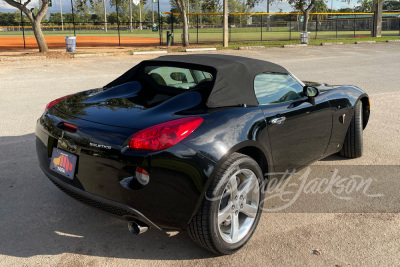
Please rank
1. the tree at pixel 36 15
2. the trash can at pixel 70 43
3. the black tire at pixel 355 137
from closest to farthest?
the black tire at pixel 355 137, the tree at pixel 36 15, the trash can at pixel 70 43

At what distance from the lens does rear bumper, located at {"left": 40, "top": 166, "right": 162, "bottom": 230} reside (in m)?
2.80

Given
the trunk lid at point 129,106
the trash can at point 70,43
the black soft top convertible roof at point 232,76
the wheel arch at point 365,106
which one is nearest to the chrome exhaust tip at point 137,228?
the trunk lid at point 129,106

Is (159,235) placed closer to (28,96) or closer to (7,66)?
(28,96)

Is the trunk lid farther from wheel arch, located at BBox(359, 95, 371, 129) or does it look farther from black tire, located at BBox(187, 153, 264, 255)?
wheel arch, located at BBox(359, 95, 371, 129)

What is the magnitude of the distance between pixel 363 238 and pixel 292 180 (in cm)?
131

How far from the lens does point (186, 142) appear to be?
2.78 metres

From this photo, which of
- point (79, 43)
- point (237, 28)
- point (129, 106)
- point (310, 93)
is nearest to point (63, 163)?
point (129, 106)

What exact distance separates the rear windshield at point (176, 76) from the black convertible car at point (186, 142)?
11mm

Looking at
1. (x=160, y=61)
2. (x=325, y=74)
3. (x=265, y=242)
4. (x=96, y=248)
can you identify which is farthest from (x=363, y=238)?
(x=325, y=74)

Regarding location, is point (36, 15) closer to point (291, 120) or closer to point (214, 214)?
point (291, 120)

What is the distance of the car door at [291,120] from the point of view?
3.54 m

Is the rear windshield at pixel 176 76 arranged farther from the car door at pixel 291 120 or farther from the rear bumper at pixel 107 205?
the rear bumper at pixel 107 205

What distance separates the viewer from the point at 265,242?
3266 millimetres

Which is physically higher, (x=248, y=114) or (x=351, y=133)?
(x=248, y=114)
